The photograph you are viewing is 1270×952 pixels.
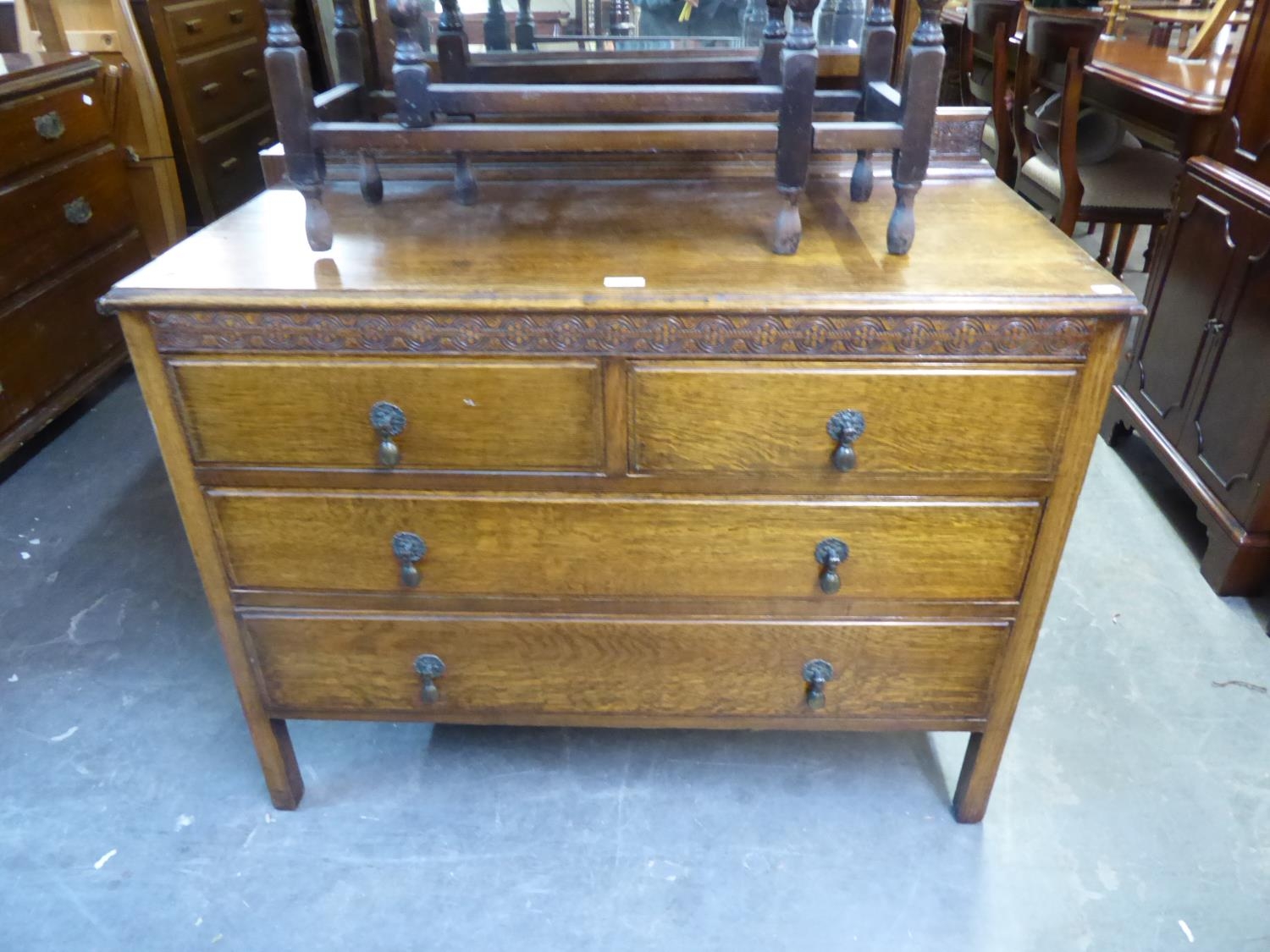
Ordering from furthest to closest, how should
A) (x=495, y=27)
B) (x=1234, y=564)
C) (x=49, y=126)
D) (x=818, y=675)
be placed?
(x=49, y=126) < (x=1234, y=564) < (x=495, y=27) < (x=818, y=675)

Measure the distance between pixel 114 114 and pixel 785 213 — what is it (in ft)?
7.83

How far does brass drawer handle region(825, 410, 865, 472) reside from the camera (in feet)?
3.48

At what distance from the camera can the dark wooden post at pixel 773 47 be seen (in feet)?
4.49

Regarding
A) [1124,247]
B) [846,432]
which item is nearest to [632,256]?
[846,432]

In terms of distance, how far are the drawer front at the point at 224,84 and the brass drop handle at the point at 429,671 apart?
102 inches

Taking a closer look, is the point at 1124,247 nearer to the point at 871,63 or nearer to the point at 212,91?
the point at 871,63

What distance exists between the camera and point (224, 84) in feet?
10.6

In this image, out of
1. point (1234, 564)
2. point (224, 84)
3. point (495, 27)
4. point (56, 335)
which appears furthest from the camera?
point (224, 84)

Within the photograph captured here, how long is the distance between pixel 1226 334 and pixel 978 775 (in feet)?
3.82

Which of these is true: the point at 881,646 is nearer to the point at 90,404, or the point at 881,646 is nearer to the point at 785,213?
the point at 785,213

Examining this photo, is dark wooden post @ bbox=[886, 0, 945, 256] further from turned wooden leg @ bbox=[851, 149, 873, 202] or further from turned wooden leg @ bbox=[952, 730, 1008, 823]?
turned wooden leg @ bbox=[952, 730, 1008, 823]

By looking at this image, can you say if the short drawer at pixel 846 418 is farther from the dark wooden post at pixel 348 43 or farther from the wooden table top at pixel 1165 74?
the wooden table top at pixel 1165 74

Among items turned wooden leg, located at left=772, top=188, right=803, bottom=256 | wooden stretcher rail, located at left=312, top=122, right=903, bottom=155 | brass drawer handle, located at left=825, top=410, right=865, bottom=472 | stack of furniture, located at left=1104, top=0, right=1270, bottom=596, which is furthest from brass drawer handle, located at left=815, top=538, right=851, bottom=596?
stack of furniture, located at left=1104, top=0, right=1270, bottom=596

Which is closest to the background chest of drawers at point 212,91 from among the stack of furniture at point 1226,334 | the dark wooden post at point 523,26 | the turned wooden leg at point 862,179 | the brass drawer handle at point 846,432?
the dark wooden post at point 523,26
